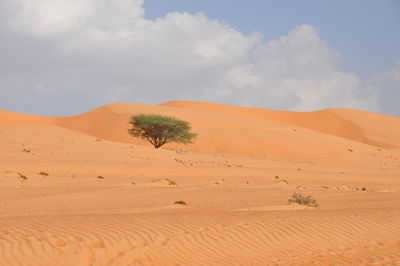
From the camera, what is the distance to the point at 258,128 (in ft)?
245

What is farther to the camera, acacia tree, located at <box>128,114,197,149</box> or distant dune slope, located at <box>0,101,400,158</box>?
distant dune slope, located at <box>0,101,400,158</box>

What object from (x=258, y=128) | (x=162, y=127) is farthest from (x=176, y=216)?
(x=258, y=128)

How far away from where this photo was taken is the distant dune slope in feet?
198

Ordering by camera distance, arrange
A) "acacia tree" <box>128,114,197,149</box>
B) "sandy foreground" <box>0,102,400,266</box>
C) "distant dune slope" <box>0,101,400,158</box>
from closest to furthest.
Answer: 1. "sandy foreground" <box>0,102,400,266</box>
2. "acacia tree" <box>128,114,197,149</box>
3. "distant dune slope" <box>0,101,400,158</box>

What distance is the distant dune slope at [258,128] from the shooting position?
60.2 metres

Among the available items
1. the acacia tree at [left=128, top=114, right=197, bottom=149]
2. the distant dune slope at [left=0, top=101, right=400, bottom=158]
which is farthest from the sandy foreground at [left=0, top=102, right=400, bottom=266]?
the distant dune slope at [left=0, top=101, right=400, bottom=158]

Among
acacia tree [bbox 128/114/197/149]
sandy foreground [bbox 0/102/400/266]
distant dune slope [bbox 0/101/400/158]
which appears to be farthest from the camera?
distant dune slope [bbox 0/101/400/158]

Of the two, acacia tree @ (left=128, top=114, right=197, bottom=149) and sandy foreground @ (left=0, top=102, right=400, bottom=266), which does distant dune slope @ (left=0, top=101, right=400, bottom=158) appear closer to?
acacia tree @ (left=128, top=114, right=197, bottom=149)

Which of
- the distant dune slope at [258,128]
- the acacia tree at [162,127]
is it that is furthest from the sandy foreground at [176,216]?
the distant dune slope at [258,128]

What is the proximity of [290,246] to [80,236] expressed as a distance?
3.80m

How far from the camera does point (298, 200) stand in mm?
14227

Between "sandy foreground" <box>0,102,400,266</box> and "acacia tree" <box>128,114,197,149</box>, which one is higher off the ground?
"acacia tree" <box>128,114,197,149</box>

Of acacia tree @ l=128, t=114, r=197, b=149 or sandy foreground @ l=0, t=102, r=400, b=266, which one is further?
acacia tree @ l=128, t=114, r=197, b=149

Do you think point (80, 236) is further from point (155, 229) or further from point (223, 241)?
point (223, 241)
